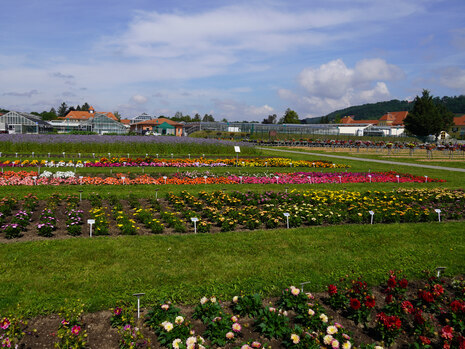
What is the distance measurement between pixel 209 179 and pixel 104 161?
7249mm

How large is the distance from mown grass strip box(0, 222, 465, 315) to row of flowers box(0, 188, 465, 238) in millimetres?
640

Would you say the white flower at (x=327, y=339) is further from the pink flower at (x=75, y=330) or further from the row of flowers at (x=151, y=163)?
the row of flowers at (x=151, y=163)

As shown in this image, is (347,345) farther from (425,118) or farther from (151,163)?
(425,118)

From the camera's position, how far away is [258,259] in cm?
636

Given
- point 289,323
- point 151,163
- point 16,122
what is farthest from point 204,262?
point 16,122

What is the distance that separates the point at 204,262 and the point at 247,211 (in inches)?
123

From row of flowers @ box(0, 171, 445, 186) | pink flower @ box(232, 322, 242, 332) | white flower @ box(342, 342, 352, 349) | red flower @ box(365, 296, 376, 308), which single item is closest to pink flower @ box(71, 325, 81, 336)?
pink flower @ box(232, 322, 242, 332)

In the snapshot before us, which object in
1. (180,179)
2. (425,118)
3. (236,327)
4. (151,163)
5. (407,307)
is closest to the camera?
(236,327)

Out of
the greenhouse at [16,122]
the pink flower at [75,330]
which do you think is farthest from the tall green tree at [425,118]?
the greenhouse at [16,122]

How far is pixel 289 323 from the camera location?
4.39 meters

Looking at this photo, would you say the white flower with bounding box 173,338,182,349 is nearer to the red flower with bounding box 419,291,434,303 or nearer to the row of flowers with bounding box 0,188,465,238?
the red flower with bounding box 419,291,434,303

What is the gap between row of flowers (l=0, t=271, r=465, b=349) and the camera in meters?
3.87

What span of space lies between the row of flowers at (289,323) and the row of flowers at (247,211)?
10.9 feet

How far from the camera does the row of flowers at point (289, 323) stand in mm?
3865
